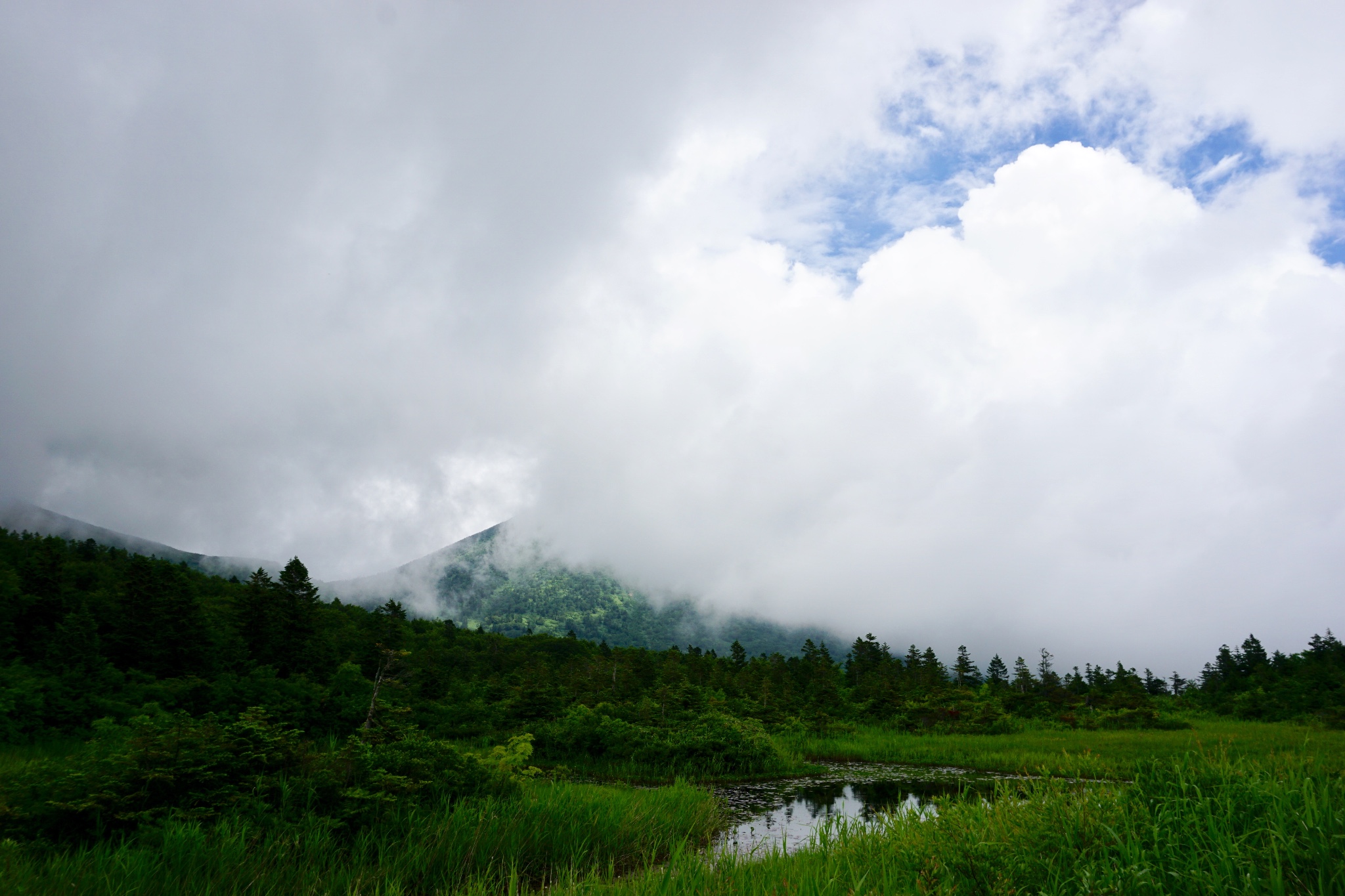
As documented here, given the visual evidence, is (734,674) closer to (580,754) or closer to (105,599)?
(580,754)

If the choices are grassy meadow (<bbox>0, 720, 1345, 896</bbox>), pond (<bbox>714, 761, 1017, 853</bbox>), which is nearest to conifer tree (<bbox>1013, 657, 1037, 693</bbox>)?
pond (<bbox>714, 761, 1017, 853</bbox>)

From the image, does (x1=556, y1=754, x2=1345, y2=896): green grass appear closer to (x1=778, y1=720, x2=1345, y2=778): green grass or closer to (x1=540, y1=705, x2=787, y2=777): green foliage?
(x1=778, y1=720, x2=1345, y2=778): green grass

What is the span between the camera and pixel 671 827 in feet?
37.7

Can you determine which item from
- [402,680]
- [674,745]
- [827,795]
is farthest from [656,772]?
[402,680]

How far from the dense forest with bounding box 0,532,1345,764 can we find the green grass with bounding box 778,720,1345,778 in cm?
267

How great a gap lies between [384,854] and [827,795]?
14.7 meters

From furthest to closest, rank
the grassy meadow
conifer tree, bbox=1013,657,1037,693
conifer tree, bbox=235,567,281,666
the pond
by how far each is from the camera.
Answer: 1. conifer tree, bbox=1013,657,1037,693
2. conifer tree, bbox=235,567,281,666
3. the pond
4. the grassy meadow

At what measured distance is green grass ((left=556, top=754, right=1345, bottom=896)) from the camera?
14.0ft

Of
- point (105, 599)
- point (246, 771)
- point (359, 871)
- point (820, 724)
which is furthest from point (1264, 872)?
point (820, 724)

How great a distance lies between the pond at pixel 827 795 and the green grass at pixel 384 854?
2466 mm

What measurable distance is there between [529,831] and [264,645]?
69.3 ft

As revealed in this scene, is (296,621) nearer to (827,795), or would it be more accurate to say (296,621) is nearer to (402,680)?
(402,680)

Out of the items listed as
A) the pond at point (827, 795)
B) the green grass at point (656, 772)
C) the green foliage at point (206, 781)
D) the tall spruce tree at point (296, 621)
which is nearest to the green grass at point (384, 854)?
the green foliage at point (206, 781)

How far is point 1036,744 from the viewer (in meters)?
26.3
